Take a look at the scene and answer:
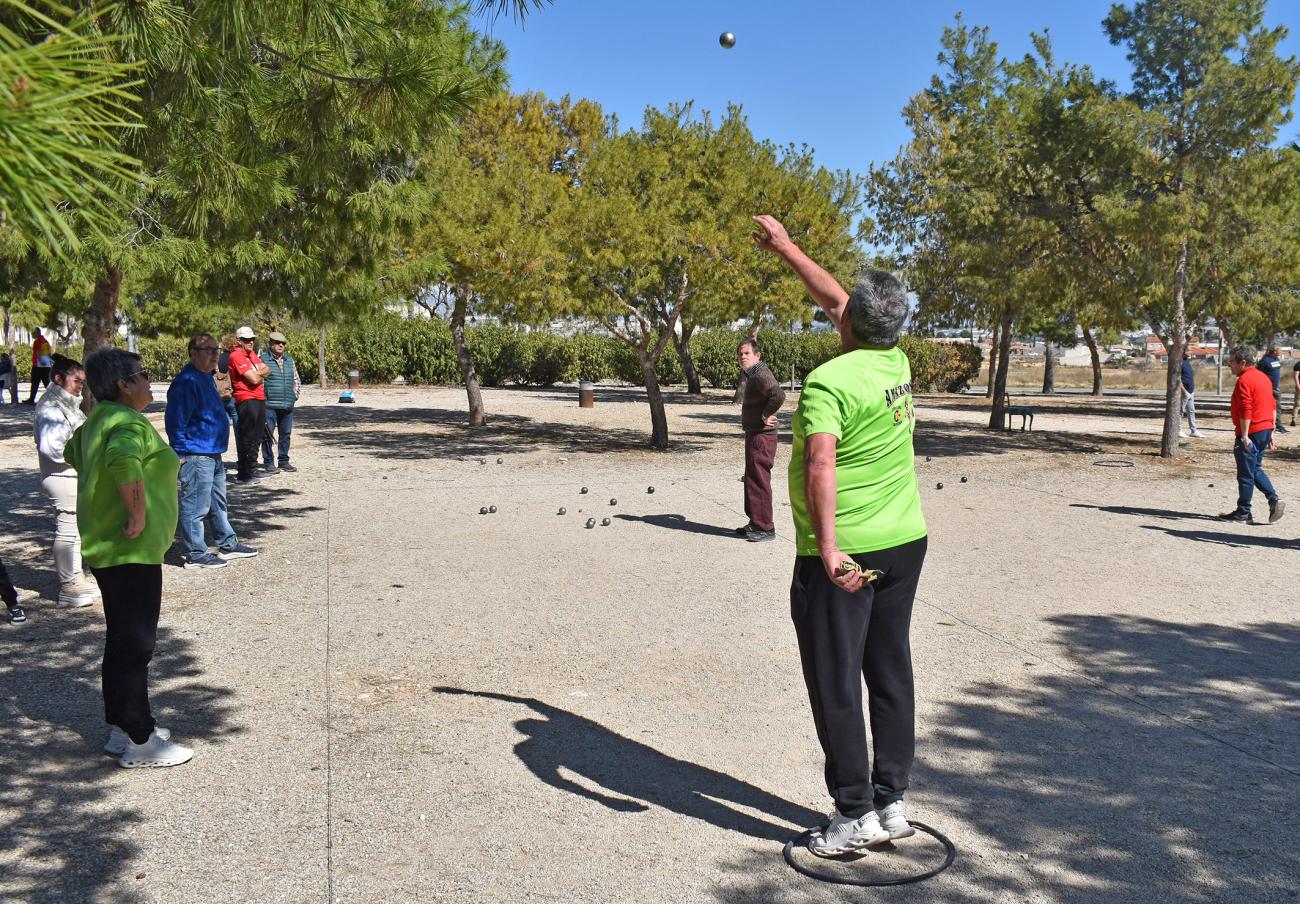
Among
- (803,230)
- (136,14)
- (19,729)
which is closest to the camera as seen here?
(136,14)

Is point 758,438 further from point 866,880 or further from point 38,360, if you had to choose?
point 38,360

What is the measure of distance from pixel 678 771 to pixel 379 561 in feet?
15.5

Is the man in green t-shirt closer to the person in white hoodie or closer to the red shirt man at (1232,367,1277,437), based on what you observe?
the person in white hoodie

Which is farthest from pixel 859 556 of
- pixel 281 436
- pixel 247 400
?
pixel 281 436

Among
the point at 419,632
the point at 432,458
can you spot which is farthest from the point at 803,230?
the point at 419,632

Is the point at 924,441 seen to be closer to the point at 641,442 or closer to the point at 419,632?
the point at 641,442

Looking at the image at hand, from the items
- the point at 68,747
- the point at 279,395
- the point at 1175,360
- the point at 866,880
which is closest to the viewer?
the point at 866,880

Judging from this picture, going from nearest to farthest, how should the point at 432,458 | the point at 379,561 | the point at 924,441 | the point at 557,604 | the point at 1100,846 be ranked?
the point at 1100,846 → the point at 557,604 → the point at 379,561 → the point at 432,458 → the point at 924,441

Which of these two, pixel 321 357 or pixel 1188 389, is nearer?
pixel 1188 389

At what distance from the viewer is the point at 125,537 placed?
4.35m

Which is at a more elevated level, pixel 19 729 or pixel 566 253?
pixel 566 253

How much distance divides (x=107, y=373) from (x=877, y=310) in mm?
3156

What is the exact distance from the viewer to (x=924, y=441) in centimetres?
1972

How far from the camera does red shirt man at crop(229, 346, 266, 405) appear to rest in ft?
42.4
